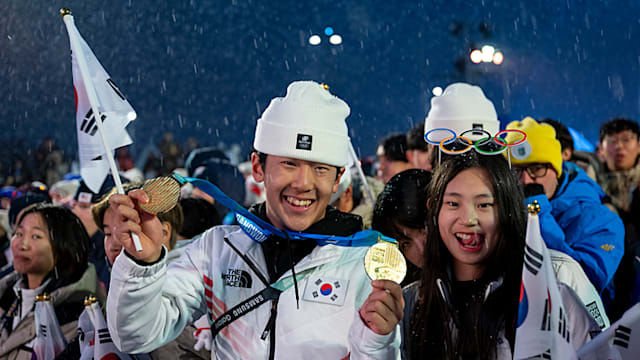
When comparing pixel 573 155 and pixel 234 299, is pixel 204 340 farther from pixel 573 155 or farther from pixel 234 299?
pixel 573 155

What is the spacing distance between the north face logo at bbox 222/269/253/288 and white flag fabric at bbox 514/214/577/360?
109 cm

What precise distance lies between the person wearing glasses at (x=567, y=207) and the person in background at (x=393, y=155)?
1.33m

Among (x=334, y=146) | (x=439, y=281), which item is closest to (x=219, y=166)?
(x=334, y=146)

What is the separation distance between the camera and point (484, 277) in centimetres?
230

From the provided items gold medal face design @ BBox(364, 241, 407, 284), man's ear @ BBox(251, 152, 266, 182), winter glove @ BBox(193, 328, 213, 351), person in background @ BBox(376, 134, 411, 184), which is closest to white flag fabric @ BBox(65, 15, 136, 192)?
man's ear @ BBox(251, 152, 266, 182)

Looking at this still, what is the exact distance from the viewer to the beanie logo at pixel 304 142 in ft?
8.04

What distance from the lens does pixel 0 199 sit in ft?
26.2

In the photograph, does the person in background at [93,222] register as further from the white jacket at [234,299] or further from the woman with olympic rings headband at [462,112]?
the woman with olympic rings headband at [462,112]

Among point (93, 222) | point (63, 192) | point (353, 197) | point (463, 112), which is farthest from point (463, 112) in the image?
point (63, 192)

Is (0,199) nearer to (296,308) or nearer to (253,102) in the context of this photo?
(296,308)

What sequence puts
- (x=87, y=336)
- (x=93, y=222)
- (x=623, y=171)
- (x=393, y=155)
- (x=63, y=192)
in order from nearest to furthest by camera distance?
(x=87, y=336)
(x=393, y=155)
(x=623, y=171)
(x=93, y=222)
(x=63, y=192)

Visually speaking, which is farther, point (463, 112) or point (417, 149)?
point (417, 149)

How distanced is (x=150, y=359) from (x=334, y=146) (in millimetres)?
1502

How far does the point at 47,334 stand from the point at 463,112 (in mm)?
2931
